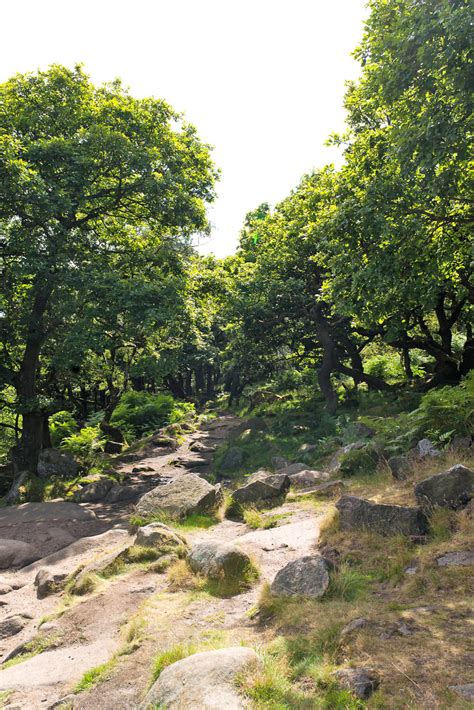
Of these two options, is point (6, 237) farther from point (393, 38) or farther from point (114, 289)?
point (393, 38)

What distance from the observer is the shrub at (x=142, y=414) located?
3070 cm

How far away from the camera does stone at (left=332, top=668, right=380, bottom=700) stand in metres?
4.16

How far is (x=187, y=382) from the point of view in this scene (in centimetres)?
5978

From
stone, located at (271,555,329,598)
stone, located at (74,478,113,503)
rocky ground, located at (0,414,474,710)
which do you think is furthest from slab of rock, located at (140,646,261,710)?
stone, located at (74,478,113,503)

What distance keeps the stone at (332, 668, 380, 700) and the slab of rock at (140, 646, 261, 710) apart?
79cm

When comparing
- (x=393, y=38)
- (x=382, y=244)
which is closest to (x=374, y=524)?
(x=382, y=244)

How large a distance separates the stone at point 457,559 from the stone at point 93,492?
13594 mm

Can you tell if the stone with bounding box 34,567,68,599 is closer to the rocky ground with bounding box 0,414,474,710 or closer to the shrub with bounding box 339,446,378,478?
the rocky ground with bounding box 0,414,474,710

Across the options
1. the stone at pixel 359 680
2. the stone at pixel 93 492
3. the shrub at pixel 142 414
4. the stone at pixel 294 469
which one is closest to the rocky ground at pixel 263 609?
the stone at pixel 359 680

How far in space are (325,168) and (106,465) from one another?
15.9 meters

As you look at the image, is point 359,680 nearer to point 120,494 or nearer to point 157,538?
point 157,538

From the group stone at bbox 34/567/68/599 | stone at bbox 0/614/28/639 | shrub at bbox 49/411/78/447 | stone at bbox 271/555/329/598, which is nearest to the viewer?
stone at bbox 271/555/329/598

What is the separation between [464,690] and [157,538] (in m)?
6.84

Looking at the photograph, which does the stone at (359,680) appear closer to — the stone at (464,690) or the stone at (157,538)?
the stone at (464,690)
